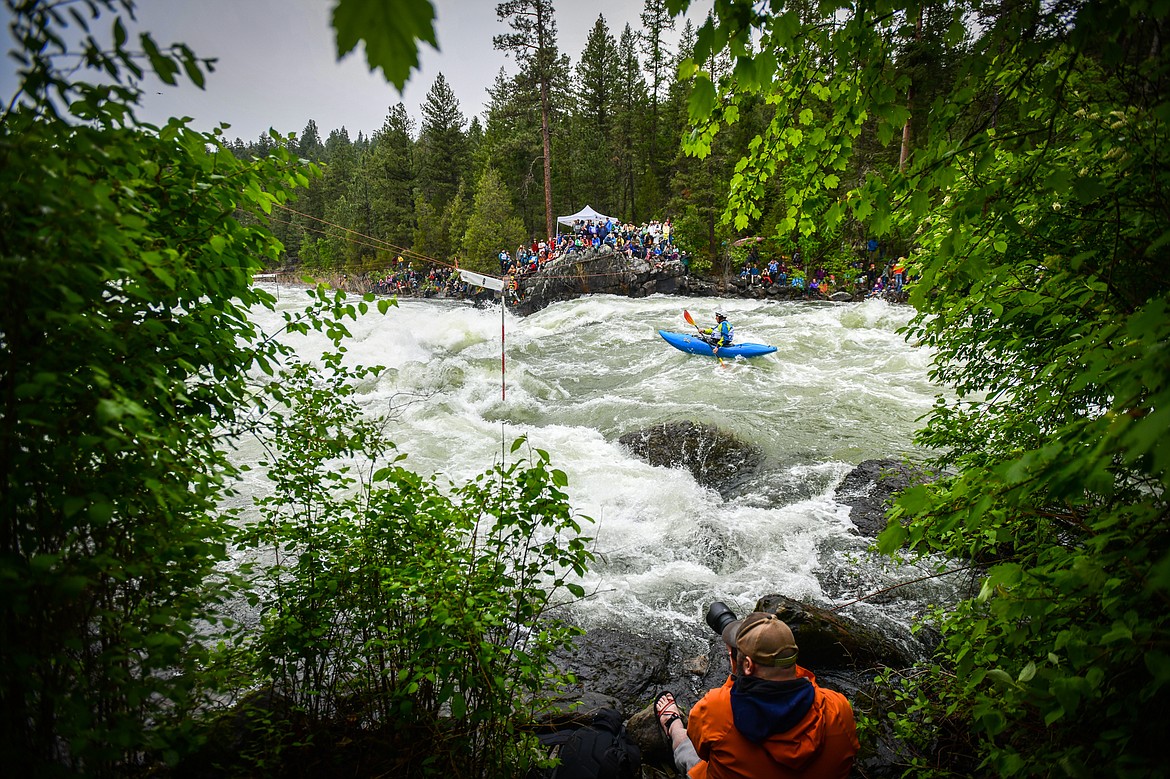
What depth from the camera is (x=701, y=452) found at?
7.97 m

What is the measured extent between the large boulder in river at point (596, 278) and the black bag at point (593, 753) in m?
21.6

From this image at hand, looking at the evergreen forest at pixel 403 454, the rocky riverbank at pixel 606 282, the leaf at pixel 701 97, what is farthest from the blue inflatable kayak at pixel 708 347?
the leaf at pixel 701 97

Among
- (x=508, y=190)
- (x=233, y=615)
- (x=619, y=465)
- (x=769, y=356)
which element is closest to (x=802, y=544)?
(x=619, y=465)

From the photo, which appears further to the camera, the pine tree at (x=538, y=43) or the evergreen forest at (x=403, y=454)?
the pine tree at (x=538, y=43)

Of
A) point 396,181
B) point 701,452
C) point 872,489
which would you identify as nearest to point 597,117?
point 396,181

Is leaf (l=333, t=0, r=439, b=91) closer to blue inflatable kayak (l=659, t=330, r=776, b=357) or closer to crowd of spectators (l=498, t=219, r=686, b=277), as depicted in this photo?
blue inflatable kayak (l=659, t=330, r=776, b=357)

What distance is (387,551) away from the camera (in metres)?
2.54

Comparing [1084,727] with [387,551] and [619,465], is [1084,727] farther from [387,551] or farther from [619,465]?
[619,465]

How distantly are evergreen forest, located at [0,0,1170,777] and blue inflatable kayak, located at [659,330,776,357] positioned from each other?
9442 millimetres

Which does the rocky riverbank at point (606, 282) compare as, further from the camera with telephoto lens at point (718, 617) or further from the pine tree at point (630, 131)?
the camera with telephoto lens at point (718, 617)

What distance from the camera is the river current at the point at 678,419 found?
208 inches

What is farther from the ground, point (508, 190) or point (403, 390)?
point (508, 190)

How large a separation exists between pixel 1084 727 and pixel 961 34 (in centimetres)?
244

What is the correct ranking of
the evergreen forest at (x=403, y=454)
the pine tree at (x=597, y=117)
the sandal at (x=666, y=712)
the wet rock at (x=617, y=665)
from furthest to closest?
the pine tree at (x=597, y=117) → the wet rock at (x=617, y=665) → the sandal at (x=666, y=712) → the evergreen forest at (x=403, y=454)
